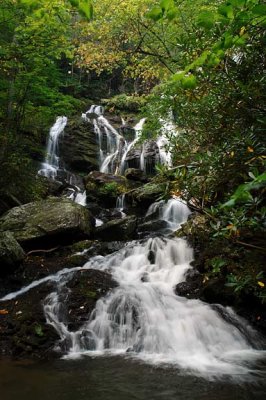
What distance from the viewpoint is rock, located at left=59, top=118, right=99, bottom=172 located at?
66.2 feet

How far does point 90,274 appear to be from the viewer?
7.95 meters

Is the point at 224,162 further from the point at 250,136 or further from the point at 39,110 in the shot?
the point at 39,110

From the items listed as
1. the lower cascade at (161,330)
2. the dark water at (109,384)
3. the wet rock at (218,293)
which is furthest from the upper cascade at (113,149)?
the dark water at (109,384)

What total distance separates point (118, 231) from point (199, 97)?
7.48 metres

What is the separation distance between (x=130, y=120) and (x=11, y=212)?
15784mm

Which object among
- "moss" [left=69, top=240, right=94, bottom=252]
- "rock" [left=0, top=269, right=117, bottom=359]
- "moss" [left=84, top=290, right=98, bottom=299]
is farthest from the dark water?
"moss" [left=69, top=240, right=94, bottom=252]

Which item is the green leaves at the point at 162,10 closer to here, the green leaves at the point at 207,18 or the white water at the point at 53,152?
the green leaves at the point at 207,18

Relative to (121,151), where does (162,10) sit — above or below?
below

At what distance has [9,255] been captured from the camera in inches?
328

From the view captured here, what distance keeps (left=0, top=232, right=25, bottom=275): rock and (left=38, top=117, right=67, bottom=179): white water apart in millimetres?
9749

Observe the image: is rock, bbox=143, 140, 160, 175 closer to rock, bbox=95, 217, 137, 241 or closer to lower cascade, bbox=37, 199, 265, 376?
rock, bbox=95, 217, 137, 241

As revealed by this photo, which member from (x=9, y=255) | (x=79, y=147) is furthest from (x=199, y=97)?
(x=79, y=147)

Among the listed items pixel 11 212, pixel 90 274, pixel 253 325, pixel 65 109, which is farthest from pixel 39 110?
pixel 253 325

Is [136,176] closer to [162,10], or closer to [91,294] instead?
[91,294]
